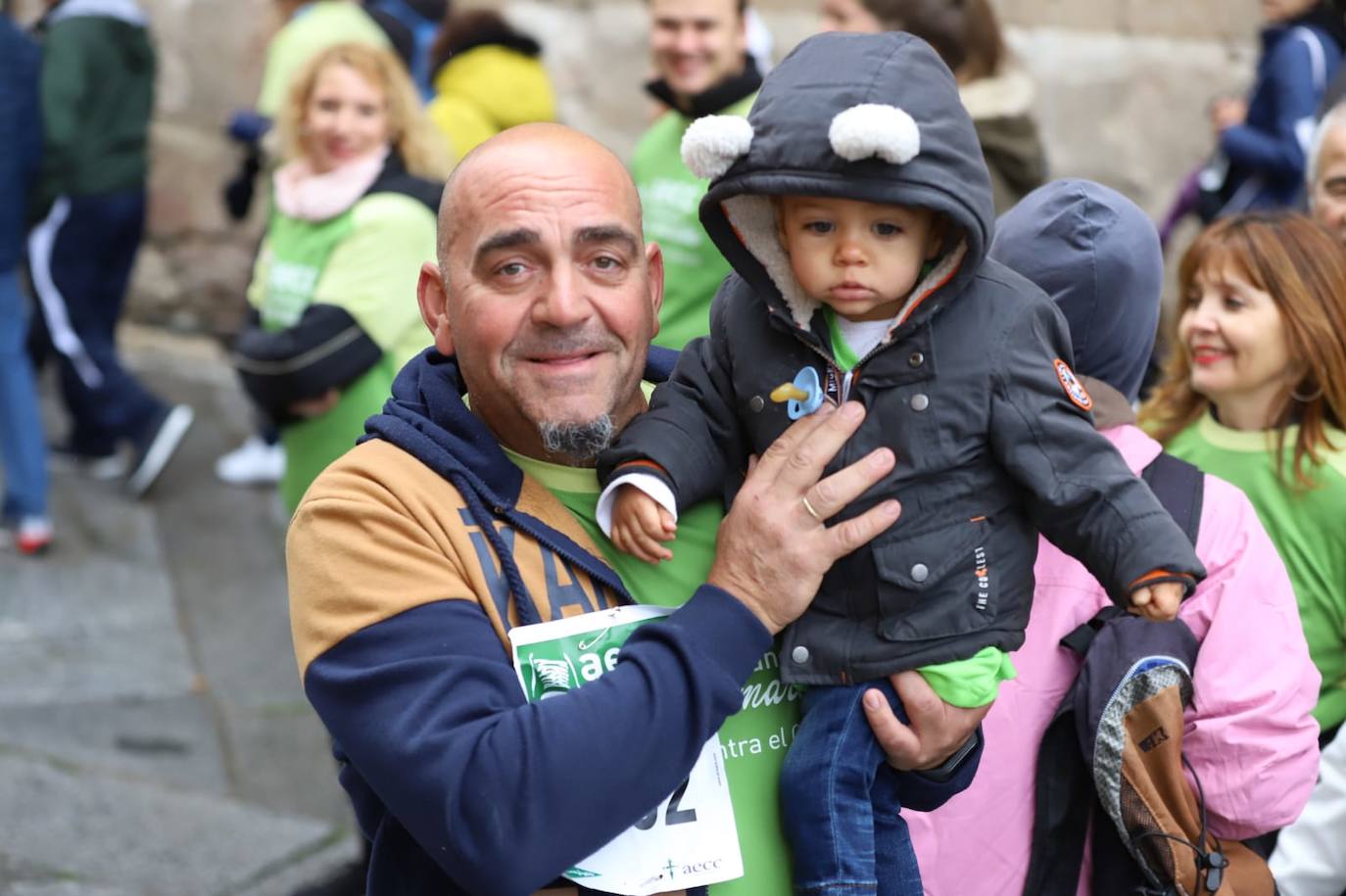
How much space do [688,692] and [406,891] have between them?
1.60ft

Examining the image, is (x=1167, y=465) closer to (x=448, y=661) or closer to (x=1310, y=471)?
(x=1310, y=471)

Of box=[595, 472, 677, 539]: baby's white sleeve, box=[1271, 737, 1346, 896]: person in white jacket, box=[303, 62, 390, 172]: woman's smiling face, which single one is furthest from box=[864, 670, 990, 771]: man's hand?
box=[303, 62, 390, 172]: woman's smiling face

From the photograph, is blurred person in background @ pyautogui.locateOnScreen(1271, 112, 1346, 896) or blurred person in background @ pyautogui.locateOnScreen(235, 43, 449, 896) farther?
blurred person in background @ pyautogui.locateOnScreen(235, 43, 449, 896)

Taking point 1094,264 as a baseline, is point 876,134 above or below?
above

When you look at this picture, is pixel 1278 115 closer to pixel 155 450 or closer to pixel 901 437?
pixel 901 437

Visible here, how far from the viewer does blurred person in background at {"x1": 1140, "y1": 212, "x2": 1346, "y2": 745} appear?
10.4 ft

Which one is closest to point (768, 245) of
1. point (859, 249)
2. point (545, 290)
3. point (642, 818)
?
point (859, 249)

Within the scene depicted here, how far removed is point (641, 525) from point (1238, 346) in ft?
5.54

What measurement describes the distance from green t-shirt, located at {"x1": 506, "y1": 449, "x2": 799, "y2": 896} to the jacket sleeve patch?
1.70 feet

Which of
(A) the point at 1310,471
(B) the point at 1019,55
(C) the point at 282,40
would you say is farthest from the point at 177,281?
(A) the point at 1310,471

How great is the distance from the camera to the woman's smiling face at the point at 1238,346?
335 cm

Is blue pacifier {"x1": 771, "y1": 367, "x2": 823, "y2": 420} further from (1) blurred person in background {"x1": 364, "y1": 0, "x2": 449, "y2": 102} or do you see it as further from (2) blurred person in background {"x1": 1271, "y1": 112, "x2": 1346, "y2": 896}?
(1) blurred person in background {"x1": 364, "y1": 0, "x2": 449, "y2": 102}

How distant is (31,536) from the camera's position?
6.84m

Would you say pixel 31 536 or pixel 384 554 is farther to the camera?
pixel 31 536
